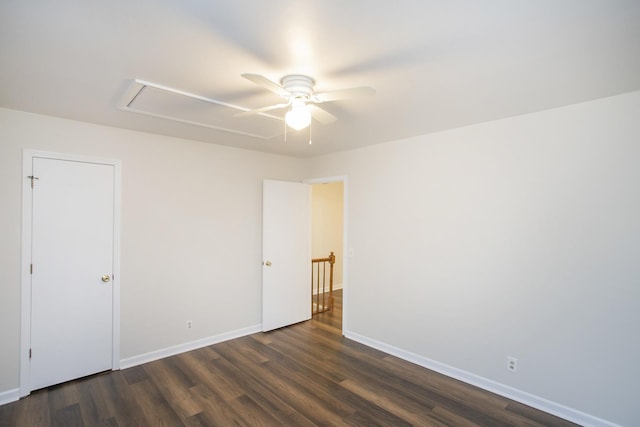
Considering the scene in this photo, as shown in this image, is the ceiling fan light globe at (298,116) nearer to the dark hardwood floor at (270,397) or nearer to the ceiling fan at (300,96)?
A: the ceiling fan at (300,96)

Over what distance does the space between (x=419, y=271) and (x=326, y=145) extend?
1.96m

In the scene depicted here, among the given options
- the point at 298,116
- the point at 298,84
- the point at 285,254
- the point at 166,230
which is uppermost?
the point at 298,84

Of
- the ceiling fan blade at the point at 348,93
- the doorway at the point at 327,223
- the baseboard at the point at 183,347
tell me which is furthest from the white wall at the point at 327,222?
the ceiling fan blade at the point at 348,93

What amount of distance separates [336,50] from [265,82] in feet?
1.42

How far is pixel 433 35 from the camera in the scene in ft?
5.39

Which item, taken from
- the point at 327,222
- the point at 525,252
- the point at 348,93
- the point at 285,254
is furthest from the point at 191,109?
the point at 327,222

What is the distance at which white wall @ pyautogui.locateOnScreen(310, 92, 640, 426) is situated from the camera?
2.44 metres

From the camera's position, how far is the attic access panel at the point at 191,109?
7.91ft

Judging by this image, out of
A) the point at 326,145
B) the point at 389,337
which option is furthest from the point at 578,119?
the point at 389,337

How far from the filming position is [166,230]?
3.78 metres

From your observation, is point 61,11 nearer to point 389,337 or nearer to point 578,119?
point 578,119

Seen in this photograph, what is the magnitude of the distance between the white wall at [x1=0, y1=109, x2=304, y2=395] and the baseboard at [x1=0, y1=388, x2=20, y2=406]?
3 centimetres

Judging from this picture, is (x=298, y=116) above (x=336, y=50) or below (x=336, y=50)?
below

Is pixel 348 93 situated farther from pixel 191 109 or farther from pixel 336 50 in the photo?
pixel 191 109
